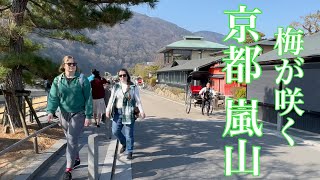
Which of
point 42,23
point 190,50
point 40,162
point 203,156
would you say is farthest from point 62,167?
point 190,50

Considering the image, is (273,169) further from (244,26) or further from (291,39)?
(291,39)

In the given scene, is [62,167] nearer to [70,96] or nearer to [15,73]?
[70,96]

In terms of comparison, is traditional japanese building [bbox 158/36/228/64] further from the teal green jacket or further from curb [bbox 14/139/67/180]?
the teal green jacket

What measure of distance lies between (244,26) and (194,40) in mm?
58102

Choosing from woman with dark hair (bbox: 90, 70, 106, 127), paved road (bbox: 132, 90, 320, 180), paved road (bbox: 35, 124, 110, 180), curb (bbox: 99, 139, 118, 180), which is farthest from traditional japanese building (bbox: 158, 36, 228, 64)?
paved road (bbox: 35, 124, 110, 180)

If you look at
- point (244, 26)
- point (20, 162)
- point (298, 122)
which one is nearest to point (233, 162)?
Result: point (244, 26)

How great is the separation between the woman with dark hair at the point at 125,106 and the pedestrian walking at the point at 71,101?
171 cm

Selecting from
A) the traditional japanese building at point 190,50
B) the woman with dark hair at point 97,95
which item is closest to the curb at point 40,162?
the woman with dark hair at point 97,95

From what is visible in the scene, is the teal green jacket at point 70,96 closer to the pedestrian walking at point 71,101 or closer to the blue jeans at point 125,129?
the pedestrian walking at point 71,101

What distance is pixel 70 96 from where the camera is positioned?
19.3 ft

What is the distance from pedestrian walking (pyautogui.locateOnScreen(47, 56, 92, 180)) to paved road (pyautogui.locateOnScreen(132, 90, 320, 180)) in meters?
1.32

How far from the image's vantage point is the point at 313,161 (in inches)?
318

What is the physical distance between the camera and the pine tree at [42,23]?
932cm

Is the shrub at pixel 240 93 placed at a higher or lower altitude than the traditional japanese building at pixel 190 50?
lower
